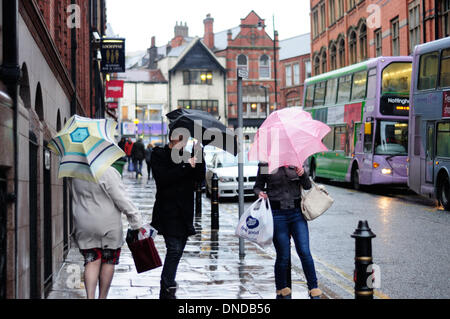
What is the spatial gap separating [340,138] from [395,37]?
40.4 ft

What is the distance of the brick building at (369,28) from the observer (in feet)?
103

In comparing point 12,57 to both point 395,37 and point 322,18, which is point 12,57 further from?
point 322,18

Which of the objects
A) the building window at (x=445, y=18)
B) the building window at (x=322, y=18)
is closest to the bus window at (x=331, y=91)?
the building window at (x=445, y=18)

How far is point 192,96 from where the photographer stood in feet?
236

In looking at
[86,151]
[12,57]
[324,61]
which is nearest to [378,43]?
[324,61]

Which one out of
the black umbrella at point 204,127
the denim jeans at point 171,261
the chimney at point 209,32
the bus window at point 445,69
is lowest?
the denim jeans at point 171,261

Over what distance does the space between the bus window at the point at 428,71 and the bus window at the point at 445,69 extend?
0.33 metres

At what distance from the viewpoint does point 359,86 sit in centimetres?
2488

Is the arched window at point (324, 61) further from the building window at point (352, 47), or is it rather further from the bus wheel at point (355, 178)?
the bus wheel at point (355, 178)

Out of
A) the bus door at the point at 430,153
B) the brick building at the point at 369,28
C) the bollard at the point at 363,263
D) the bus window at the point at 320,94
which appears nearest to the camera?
the bollard at the point at 363,263

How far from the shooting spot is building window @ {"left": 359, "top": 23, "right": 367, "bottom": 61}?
42191 millimetres

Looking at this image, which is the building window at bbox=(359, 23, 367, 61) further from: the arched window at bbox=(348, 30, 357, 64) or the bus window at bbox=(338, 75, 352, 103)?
the bus window at bbox=(338, 75, 352, 103)

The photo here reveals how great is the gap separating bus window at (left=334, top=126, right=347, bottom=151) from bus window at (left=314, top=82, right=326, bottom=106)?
236 centimetres

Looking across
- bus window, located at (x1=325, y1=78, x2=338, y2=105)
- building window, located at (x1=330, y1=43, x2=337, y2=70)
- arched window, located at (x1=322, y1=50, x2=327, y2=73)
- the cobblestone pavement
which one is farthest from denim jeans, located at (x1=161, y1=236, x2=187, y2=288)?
arched window, located at (x1=322, y1=50, x2=327, y2=73)
